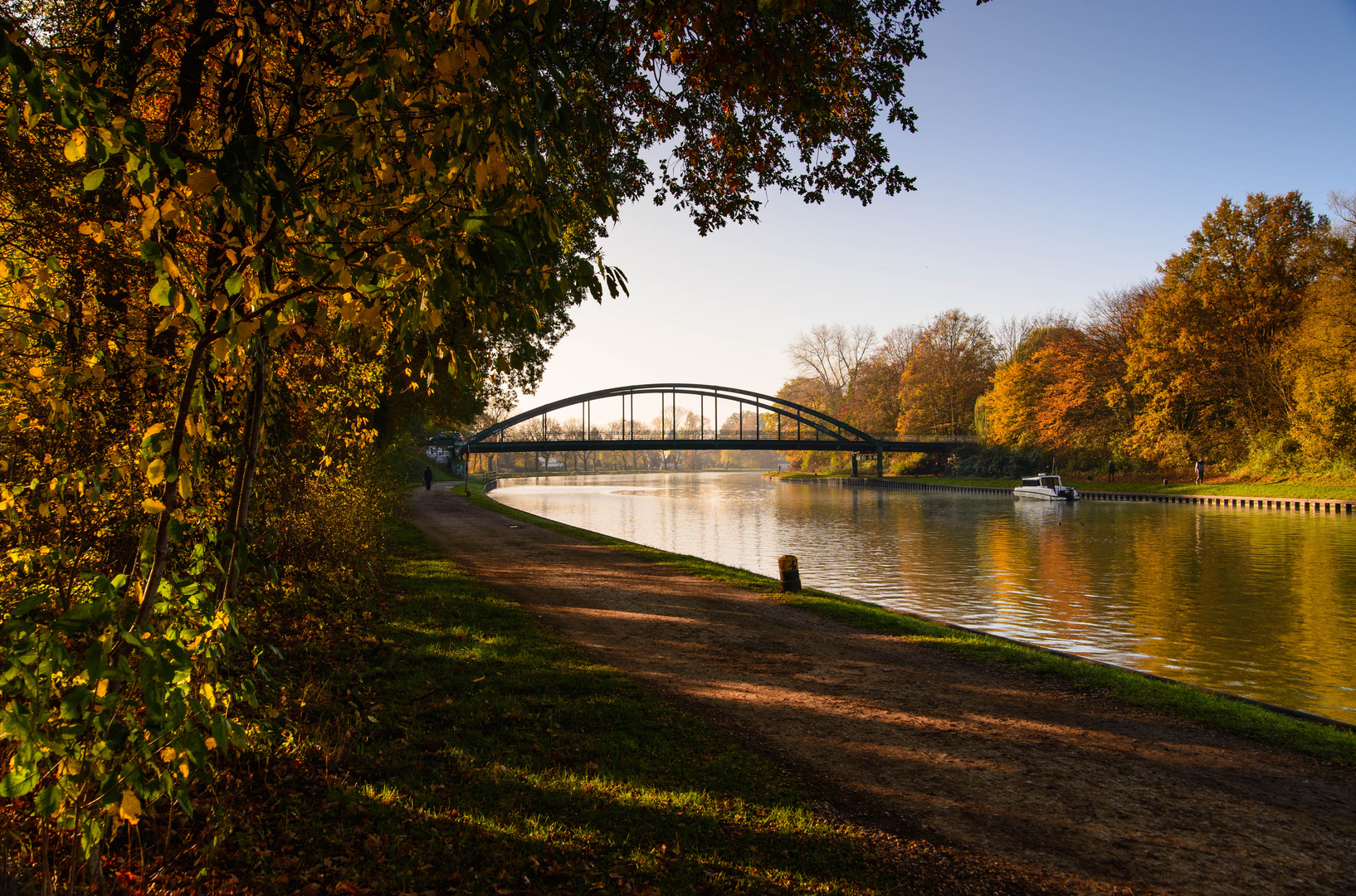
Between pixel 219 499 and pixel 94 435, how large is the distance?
3.50 feet

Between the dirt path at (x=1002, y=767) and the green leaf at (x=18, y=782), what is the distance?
3.82 m

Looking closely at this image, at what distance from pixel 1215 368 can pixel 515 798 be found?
1877 inches

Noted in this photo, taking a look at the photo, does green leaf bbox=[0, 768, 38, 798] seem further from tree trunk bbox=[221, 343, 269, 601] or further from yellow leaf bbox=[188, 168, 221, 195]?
yellow leaf bbox=[188, 168, 221, 195]

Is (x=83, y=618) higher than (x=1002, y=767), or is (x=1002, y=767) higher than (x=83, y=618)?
(x=83, y=618)

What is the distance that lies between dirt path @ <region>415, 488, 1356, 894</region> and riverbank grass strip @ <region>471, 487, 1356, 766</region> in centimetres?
27

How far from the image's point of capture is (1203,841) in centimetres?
425

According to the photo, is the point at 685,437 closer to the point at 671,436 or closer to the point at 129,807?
the point at 671,436

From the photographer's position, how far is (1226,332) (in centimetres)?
3997

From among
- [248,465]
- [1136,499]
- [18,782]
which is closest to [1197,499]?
[1136,499]

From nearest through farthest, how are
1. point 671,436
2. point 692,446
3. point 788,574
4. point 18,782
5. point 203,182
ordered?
point 203,182, point 18,782, point 788,574, point 692,446, point 671,436

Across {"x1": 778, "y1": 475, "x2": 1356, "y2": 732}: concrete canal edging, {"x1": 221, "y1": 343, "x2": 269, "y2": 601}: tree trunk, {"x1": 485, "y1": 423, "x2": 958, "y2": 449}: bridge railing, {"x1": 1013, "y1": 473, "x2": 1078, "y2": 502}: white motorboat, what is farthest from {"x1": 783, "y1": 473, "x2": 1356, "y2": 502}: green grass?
{"x1": 221, "y1": 343, "x2": 269, "y2": 601}: tree trunk

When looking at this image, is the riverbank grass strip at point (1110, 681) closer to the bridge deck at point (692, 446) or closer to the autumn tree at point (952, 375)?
the bridge deck at point (692, 446)

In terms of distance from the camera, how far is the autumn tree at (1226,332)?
125ft

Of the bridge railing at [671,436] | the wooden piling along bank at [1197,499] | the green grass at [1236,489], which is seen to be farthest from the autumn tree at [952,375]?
the green grass at [1236,489]
